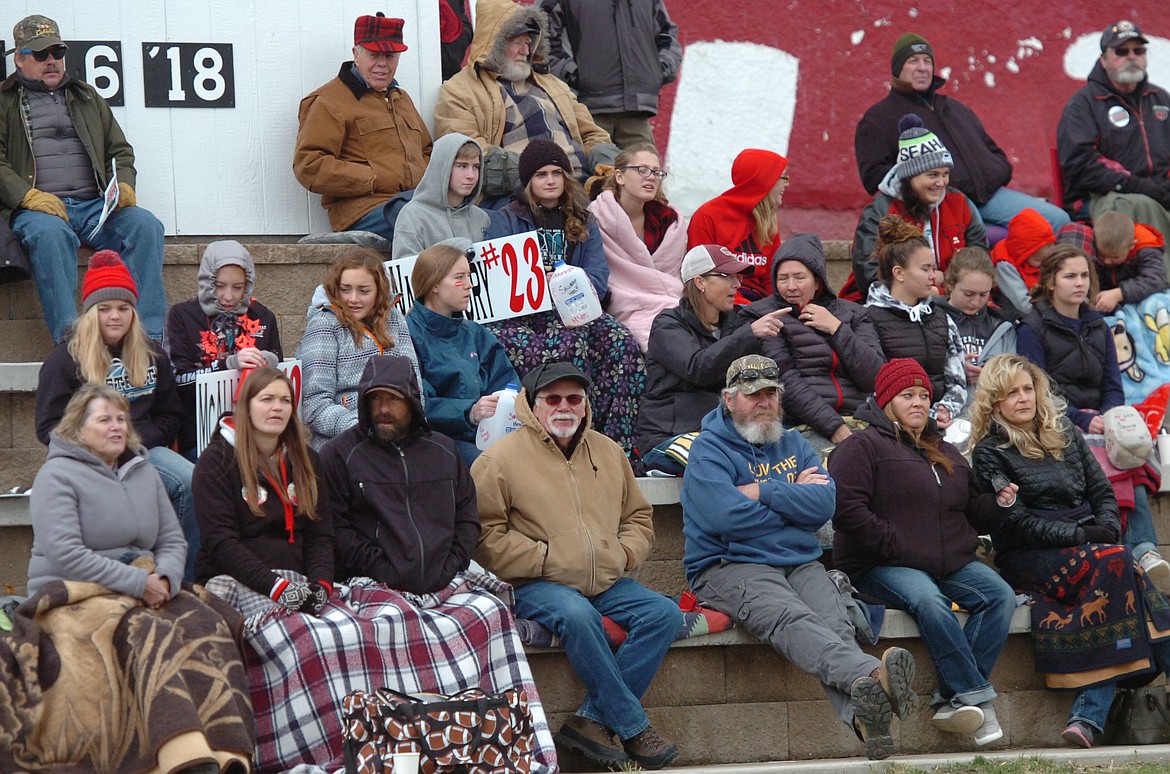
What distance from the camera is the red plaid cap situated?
8820 mm

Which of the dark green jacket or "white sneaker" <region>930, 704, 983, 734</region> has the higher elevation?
the dark green jacket

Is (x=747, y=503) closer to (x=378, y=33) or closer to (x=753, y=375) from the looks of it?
(x=753, y=375)

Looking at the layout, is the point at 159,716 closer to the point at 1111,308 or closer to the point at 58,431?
the point at 58,431

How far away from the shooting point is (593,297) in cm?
816

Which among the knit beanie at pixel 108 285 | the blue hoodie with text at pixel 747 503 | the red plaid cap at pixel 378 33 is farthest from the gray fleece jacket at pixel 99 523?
the red plaid cap at pixel 378 33

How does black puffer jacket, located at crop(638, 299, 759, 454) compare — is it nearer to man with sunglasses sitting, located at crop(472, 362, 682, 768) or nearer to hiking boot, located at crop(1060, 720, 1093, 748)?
man with sunglasses sitting, located at crop(472, 362, 682, 768)

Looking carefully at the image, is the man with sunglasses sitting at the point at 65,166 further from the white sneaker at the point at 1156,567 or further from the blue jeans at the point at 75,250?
the white sneaker at the point at 1156,567

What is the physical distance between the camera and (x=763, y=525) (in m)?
6.86

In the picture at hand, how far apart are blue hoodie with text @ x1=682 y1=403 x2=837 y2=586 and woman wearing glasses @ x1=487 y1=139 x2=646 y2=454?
3.48 ft

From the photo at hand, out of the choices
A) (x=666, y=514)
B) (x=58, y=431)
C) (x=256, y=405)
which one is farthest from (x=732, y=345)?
(x=58, y=431)

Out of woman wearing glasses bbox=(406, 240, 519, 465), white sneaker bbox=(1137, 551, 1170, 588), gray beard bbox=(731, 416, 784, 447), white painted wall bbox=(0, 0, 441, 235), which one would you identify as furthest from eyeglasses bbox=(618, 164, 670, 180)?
white sneaker bbox=(1137, 551, 1170, 588)

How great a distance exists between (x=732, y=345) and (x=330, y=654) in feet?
8.02

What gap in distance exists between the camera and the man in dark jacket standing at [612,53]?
9781 millimetres

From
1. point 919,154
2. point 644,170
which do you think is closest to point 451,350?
point 644,170
